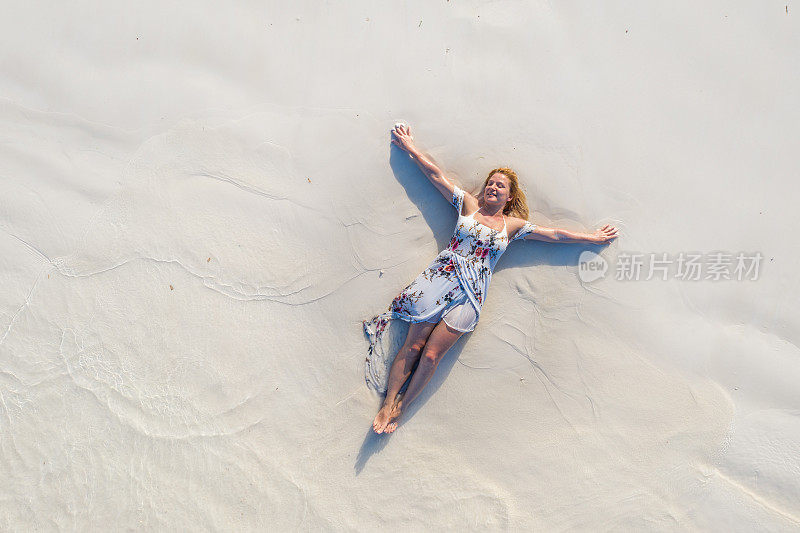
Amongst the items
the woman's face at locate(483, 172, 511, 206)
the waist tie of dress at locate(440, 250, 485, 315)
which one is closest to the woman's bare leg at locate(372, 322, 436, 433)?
the waist tie of dress at locate(440, 250, 485, 315)

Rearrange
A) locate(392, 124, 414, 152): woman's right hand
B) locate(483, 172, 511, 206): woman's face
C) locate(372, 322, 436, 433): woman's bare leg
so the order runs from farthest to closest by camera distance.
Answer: locate(392, 124, 414, 152): woman's right hand, locate(372, 322, 436, 433): woman's bare leg, locate(483, 172, 511, 206): woman's face

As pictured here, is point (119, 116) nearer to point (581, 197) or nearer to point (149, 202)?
point (149, 202)

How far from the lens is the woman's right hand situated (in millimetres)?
3852

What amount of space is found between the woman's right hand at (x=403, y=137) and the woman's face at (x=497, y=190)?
2.94 ft

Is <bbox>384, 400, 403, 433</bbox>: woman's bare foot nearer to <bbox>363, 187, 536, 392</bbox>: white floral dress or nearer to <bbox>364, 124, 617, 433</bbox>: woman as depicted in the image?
<bbox>364, 124, 617, 433</bbox>: woman

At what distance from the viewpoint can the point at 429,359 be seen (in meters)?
3.69

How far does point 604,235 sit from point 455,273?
64.7 inches

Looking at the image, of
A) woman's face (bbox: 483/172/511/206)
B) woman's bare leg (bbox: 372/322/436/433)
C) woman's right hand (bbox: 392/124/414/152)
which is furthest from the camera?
woman's right hand (bbox: 392/124/414/152)

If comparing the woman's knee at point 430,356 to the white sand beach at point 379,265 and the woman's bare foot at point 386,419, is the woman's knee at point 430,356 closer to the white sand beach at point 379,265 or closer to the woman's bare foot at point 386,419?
the white sand beach at point 379,265

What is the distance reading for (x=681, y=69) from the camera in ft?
12.7

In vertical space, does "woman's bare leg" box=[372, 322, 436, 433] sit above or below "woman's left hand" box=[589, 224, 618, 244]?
below

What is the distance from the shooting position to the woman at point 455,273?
3.64 m

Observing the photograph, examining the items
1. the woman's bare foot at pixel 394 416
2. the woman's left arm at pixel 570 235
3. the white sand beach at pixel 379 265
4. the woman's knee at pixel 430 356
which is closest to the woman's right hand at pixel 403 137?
the white sand beach at pixel 379 265

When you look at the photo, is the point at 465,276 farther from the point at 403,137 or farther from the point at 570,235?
the point at 403,137
